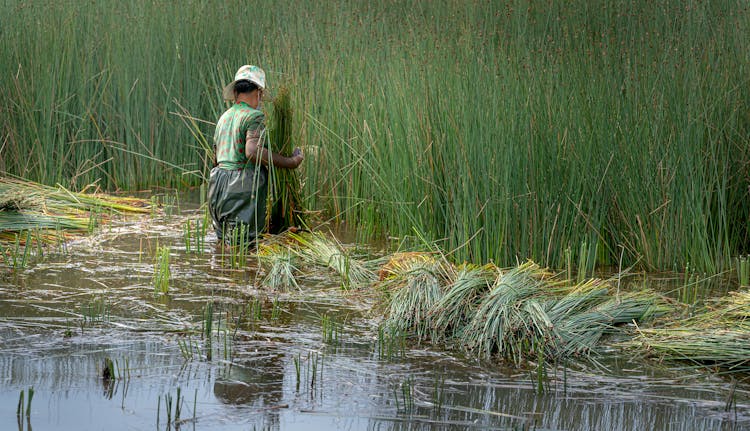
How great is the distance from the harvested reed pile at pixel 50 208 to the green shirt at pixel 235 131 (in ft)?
4.05

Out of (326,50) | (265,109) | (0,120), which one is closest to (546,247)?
(265,109)

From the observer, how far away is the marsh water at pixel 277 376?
12.6 ft

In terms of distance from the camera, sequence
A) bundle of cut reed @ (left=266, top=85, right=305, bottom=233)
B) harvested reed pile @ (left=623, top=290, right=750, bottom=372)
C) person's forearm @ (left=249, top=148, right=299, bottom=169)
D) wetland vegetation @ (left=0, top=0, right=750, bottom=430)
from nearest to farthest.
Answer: wetland vegetation @ (left=0, top=0, right=750, bottom=430) → harvested reed pile @ (left=623, top=290, right=750, bottom=372) → person's forearm @ (left=249, top=148, right=299, bottom=169) → bundle of cut reed @ (left=266, top=85, right=305, bottom=233)

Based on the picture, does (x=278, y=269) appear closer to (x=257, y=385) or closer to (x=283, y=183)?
(x=283, y=183)

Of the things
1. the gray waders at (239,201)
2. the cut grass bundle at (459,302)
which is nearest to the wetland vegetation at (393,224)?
the cut grass bundle at (459,302)

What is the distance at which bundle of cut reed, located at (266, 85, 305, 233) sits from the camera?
706 cm

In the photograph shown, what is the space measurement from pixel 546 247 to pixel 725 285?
3.78 feet

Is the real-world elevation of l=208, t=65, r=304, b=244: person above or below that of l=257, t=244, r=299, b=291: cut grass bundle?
above

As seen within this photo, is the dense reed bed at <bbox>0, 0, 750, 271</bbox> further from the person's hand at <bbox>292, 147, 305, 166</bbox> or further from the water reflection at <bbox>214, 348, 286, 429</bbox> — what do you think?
the water reflection at <bbox>214, 348, 286, 429</bbox>

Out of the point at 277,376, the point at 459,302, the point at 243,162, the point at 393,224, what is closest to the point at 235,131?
the point at 243,162

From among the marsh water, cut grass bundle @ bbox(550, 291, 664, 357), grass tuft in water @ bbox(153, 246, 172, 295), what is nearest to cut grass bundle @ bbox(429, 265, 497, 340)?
the marsh water

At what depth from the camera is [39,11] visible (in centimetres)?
→ 966

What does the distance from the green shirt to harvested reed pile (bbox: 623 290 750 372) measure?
312cm

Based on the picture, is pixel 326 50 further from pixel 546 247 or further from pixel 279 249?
pixel 546 247
